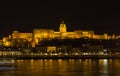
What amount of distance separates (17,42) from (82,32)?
644 inches

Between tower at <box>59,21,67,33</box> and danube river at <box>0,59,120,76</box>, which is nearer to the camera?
danube river at <box>0,59,120,76</box>

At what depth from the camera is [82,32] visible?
138m

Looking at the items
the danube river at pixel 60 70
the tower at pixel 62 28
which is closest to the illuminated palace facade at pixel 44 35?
the tower at pixel 62 28

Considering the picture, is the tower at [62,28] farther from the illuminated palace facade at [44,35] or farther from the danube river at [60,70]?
the danube river at [60,70]

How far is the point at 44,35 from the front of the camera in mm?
136625

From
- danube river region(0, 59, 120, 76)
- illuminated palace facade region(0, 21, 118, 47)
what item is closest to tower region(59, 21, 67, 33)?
illuminated palace facade region(0, 21, 118, 47)

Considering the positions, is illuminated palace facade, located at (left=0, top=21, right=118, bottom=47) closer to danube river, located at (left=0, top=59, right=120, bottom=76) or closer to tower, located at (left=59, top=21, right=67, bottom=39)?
tower, located at (left=59, top=21, right=67, bottom=39)

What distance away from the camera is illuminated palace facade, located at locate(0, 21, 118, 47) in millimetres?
133375

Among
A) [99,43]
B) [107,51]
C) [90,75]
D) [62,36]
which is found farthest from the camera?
[62,36]

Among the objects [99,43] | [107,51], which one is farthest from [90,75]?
[99,43]

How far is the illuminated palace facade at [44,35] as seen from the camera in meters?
133

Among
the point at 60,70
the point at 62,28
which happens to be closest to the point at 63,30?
the point at 62,28

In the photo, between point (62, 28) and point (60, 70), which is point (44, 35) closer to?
point (62, 28)

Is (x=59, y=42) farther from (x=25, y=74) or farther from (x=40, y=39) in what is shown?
(x=25, y=74)
